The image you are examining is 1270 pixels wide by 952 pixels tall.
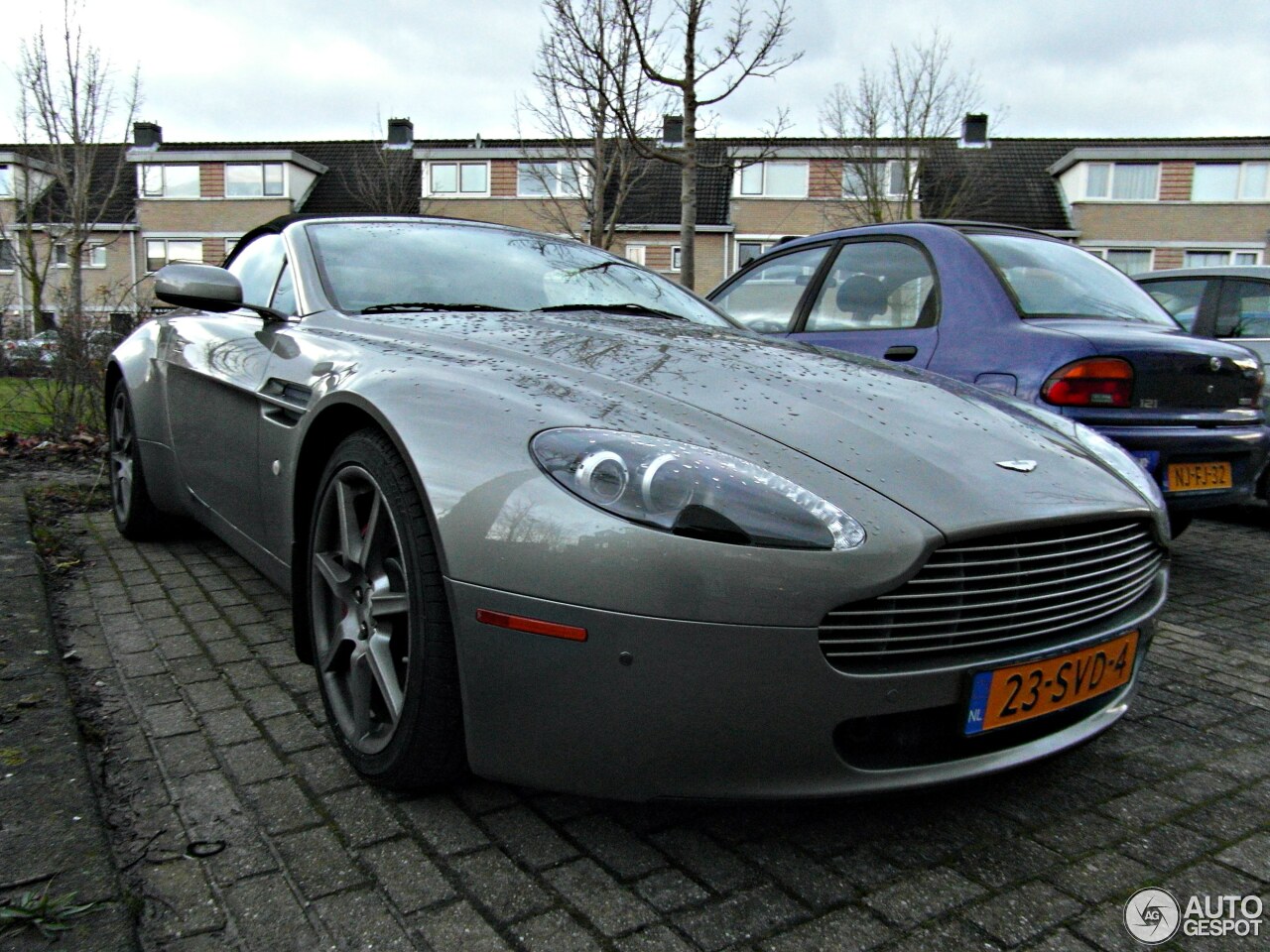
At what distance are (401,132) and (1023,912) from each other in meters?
38.8

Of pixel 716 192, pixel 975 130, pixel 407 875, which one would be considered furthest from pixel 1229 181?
pixel 407 875

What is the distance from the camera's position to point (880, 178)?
78.8 feet

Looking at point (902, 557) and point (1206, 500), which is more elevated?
point (902, 557)

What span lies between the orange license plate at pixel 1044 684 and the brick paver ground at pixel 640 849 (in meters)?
0.14

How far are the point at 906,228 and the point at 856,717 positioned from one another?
3401 mm

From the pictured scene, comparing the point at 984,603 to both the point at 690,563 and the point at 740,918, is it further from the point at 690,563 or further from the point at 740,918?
the point at 740,918

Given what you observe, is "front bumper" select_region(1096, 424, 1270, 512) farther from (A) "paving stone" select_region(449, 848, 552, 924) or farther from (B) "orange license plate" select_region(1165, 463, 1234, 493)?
(A) "paving stone" select_region(449, 848, 552, 924)

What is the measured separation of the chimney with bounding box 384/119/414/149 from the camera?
36.8 metres

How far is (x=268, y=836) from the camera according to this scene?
1.98 m

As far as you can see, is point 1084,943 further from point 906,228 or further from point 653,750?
point 906,228

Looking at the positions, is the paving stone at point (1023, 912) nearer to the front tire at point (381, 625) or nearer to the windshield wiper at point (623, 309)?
the front tire at point (381, 625)

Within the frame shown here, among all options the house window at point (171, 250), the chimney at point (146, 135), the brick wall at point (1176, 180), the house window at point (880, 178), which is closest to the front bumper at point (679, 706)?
the house window at point (880, 178)

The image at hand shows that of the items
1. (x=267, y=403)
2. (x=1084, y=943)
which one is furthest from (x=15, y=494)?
(x=1084, y=943)

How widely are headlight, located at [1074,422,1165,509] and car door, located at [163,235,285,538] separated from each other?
225 cm
